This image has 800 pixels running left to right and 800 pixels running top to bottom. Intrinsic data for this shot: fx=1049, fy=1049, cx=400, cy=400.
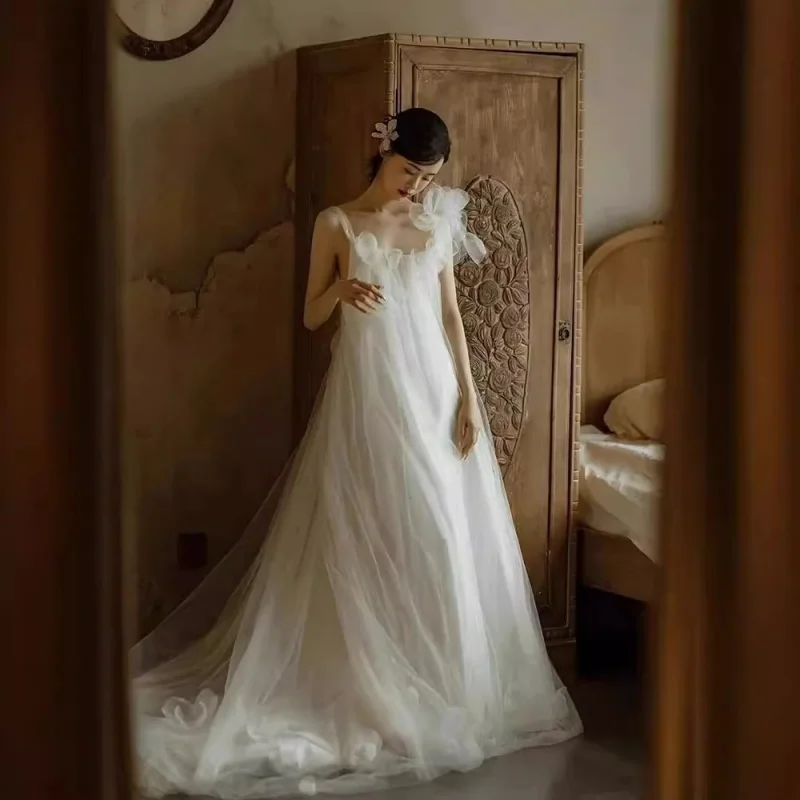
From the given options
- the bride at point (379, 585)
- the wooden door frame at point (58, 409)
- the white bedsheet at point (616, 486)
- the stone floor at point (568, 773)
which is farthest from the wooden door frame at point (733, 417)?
the white bedsheet at point (616, 486)

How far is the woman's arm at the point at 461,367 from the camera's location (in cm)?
181

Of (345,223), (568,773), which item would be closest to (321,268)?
(345,223)

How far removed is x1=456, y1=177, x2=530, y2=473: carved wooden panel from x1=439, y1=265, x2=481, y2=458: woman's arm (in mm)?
153

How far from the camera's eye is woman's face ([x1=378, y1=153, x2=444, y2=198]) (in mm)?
1755

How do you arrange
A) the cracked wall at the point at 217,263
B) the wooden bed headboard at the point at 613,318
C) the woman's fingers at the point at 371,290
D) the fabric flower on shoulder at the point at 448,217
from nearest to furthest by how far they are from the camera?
the woman's fingers at the point at 371,290 → the fabric flower on shoulder at the point at 448,217 → the cracked wall at the point at 217,263 → the wooden bed headboard at the point at 613,318

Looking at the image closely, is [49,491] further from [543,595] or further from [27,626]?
[543,595]

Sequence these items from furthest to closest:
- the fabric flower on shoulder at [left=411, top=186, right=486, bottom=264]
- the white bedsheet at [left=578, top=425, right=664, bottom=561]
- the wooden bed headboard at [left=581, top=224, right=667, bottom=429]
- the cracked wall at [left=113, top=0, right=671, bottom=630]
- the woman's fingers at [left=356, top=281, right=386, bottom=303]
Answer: the wooden bed headboard at [left=581, top=224, right=667, bottom=429] < the cracked wall at [left=113, top=0, right=671, bottom=630] < the white bedsheet at [left=578, top=425, right=664, bottom=561] < the fabric flower on shoulder at [left=411, top=186, right=486, bottom=264] < the woman's fingers at [left=356, top=281, right=386, bottom=303]

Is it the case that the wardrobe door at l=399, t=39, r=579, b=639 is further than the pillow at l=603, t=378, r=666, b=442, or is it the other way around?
the pillow at l=603, t=378, r=666, b=442

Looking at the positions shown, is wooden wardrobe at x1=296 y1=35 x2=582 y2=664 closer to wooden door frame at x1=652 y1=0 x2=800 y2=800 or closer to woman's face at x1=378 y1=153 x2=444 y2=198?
woman's face at x1=378 y1=153 x2=444 y2=198

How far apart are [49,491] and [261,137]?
1817mm

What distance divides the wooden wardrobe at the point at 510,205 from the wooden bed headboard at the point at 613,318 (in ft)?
0.75

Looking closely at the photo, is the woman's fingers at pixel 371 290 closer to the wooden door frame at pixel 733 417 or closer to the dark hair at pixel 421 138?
the dark hair at pixel 421 138

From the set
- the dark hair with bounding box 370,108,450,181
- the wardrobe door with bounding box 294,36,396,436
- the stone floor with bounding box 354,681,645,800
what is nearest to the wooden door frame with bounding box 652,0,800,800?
the stone floor with bounding box 354,681,645,800

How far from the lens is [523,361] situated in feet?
6.77
